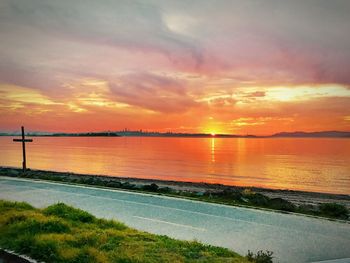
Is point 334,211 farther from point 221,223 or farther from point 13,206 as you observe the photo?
point 13,206

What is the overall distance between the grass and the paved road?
1.13 m

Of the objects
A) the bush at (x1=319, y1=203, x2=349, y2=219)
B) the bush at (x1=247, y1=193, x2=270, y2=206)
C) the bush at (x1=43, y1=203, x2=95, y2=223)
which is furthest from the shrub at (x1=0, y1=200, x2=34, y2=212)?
the bush at (x1=319, y1=203, x2=349, y2=219)

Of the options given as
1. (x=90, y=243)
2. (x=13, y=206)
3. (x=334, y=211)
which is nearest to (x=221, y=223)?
(x=90, y=243)

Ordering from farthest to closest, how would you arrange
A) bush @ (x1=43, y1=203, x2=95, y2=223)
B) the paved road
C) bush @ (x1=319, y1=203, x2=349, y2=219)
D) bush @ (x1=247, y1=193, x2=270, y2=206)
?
bush @ (x1=247, y1=193, x2=270, y2=206)
bush @ (x1=319, y1=203, x2=349, y2=219)
bush @ (x1=43, y1=203, x2=95, y2=223)
the paved road

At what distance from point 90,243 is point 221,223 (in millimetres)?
4726

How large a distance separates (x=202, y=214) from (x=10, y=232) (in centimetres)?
631

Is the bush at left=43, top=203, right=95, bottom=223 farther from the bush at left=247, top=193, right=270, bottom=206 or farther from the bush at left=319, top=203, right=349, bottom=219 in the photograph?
the bush at left=319, top=203, right=349, bottom=219

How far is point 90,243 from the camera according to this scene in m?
7.82

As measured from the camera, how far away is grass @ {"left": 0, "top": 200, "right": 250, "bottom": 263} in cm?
704

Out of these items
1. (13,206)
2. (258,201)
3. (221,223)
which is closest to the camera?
(221,223)

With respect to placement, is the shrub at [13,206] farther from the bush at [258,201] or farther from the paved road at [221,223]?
the bush at [258,201]

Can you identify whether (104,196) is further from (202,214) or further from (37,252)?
(37,252)

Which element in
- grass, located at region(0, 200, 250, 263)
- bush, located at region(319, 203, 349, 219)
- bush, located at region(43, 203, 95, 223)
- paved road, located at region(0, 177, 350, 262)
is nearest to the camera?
grass, located at region(0, 200, 250, 263)

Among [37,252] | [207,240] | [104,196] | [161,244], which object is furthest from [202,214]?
[37,252]
